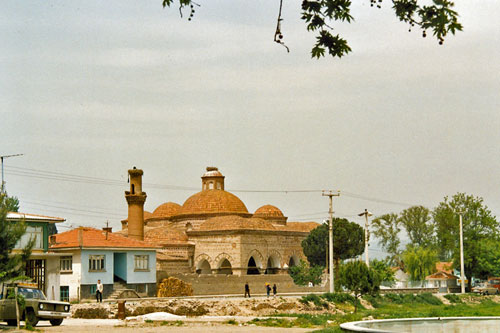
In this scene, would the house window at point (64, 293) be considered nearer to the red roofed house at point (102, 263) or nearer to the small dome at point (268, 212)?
the red roofed house at point (102, 263)

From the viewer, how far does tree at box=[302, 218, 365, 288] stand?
209ft

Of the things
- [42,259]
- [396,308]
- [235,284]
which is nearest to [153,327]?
[42,259]

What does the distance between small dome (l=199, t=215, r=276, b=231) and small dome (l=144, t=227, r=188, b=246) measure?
1.95 meters

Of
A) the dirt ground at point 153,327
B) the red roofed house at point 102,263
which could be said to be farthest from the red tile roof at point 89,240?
the dirt ground at point 153,327

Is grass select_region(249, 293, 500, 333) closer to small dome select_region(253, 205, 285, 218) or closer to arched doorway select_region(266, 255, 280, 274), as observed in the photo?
arched doorway select_region(266, 255, 280, 274)

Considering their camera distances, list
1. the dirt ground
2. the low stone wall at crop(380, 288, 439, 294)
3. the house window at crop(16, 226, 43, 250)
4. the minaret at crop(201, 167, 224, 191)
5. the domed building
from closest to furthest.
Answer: the dirt ground
the house window at crop(16, 226, 43, 250)
the low stone wall at crop(380, 288, 439, 294)
the domed building
the minaret at crop(201, 167, 224, 191)

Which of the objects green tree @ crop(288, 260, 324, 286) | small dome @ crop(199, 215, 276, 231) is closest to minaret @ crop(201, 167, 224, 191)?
small dome @ crop(199, 215, 276, 231)

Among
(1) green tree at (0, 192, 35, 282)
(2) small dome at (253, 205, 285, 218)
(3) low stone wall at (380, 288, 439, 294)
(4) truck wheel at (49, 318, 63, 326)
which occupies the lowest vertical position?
(3) low stone wall at (380, 288, 439, 294)

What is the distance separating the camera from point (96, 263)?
41812mm

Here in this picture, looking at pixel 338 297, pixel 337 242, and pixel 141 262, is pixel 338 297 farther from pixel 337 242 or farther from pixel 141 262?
pixel 337 242

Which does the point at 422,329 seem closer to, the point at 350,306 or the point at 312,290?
the point at 350,306

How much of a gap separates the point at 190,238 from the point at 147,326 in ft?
122

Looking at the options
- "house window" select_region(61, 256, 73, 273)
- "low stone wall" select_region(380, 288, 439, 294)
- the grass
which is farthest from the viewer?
"low stone wall" select_region(380, 288, 439, 294)

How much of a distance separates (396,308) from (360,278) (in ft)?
20.5
